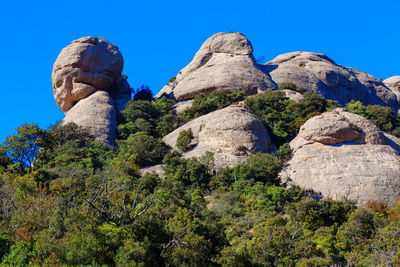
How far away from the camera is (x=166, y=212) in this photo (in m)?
26.6

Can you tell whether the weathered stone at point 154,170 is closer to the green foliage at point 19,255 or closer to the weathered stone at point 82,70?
the green foliage at point 19,255

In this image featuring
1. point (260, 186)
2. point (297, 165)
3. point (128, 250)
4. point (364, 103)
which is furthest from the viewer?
point (364, 103)

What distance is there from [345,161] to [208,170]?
9.06 m

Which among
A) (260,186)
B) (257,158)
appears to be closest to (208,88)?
(257,158)

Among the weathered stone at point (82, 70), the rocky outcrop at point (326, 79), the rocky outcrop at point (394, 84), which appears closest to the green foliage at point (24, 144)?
the weathered stone at point (82, 70)

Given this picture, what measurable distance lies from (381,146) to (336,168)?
4720 mm

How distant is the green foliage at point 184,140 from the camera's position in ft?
129

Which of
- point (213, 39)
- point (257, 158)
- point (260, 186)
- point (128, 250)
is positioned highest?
point (213, 39)

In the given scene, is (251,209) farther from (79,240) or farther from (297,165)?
(79,240)

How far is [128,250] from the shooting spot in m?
21.0

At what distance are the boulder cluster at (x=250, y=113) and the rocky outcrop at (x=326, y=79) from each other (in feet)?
0.38

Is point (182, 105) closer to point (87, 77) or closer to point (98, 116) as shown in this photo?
point (98, 116)

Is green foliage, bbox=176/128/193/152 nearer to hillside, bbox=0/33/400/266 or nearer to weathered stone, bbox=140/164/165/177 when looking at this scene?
hillside, bbox=0/33/400/266

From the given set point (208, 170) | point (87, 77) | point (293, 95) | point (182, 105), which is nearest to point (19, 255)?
point (208, 170)
